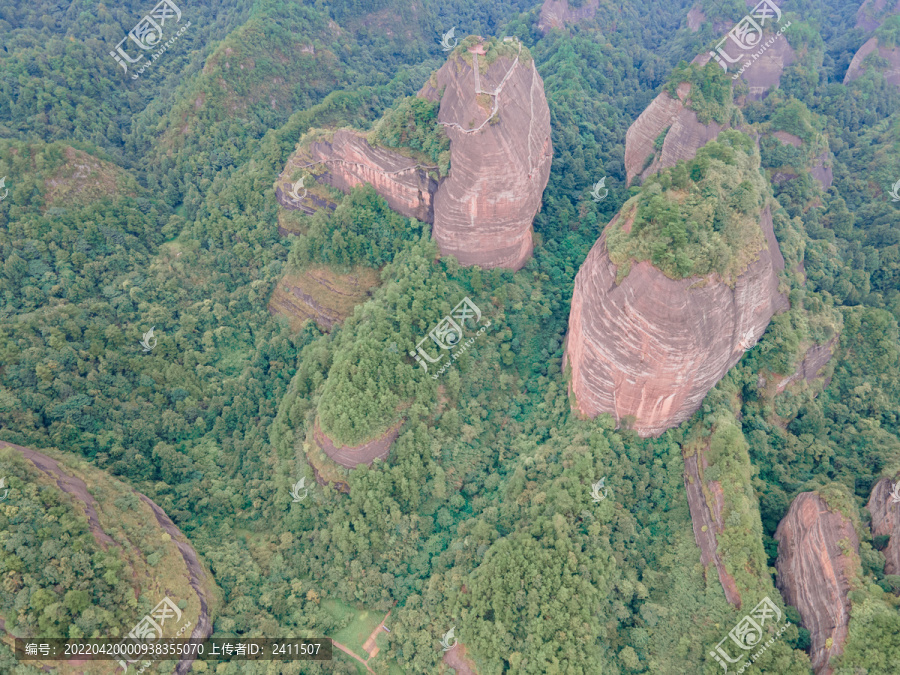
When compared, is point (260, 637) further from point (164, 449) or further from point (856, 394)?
point (856, 394)

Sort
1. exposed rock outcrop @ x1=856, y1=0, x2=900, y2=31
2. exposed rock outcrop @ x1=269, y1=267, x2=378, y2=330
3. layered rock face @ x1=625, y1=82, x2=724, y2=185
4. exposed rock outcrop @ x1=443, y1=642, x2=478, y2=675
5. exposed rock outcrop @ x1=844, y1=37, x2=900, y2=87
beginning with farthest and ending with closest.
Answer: exposed rock outcrop @ x1=856, y1=0, x2=900, y2=31
exposed rock outcrop @ x1=844, y1=37, x2=900, y2=87
layered rock face @ x1=625, y1=82, x2=724, y2=185
exposed rock outcrop @ x1=269, y1=267, x2=378, y2=330
exposed rock outcrop @ x1=443, y1=642, x2=478, y2=675

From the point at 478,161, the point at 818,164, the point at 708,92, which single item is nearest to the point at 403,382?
the point at 478,161

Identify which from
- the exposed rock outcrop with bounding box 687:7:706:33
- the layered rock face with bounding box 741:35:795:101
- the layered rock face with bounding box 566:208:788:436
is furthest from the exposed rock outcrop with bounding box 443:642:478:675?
the exposed rock outcrop with bounding box 687:7:706:33

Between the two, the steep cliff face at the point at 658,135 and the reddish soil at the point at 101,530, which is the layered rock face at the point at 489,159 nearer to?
the steep cliff face at the point at 658,135

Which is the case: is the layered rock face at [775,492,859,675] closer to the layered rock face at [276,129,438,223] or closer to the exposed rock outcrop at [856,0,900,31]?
the layered rock face at [276,129,438,223]

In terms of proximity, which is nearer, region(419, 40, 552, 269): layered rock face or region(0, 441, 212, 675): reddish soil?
region(0, 441, 212, 675): reddish soil
